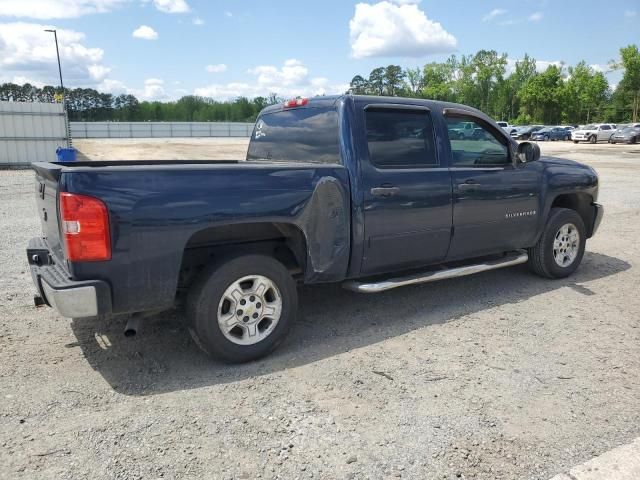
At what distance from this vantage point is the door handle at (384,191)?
4193 mm

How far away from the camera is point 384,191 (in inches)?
167

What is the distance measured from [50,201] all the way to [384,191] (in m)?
2.45

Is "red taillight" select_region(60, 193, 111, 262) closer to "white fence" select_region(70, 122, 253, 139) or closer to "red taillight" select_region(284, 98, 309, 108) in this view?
"red taillight" select_region(284, 98, 309, 108)

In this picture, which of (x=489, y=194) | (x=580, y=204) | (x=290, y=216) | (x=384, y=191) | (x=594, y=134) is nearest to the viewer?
(x=290, y=216)

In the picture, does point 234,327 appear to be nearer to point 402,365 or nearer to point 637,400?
point 402,365

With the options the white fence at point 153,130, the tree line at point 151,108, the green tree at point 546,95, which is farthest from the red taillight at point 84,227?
the tree line at point 151,108

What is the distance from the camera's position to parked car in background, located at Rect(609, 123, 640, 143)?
4070cm

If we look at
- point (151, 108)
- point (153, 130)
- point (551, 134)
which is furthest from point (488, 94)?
point (151, 108)

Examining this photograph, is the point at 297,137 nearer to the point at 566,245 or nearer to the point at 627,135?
the point at 566,245

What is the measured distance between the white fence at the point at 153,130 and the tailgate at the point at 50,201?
175 ft

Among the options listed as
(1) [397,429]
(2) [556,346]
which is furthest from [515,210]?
(1) [397,429]

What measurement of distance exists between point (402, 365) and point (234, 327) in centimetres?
125

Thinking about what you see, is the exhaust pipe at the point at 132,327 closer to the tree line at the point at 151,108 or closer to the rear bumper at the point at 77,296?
the rear bumper at the point at 77,296

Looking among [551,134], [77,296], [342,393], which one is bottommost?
[342,393]
